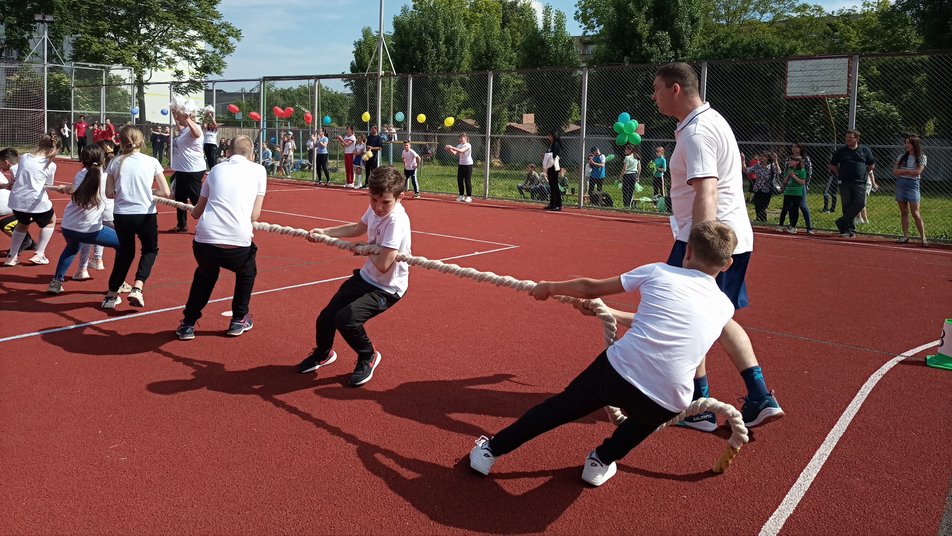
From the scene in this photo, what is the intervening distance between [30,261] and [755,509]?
384 inches

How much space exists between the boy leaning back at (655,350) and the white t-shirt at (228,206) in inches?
143

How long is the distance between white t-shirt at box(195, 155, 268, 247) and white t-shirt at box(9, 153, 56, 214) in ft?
13.2

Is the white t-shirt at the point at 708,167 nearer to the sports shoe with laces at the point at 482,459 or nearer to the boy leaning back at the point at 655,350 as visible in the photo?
the boy leaning back at the point at 655,350

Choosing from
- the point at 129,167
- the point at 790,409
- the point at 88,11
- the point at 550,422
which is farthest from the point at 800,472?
the point at 88,11

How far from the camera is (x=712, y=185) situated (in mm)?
4457

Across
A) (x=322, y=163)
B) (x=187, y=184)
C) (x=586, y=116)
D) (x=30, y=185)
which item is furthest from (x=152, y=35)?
(x=30, y=185)

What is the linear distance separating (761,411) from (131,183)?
631cm

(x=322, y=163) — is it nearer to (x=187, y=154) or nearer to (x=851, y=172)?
(x=187, y=154)

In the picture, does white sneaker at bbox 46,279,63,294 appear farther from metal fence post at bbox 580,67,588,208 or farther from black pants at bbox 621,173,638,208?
black pants at bbox 621,173,638,208

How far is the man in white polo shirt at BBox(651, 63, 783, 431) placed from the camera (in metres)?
4.52

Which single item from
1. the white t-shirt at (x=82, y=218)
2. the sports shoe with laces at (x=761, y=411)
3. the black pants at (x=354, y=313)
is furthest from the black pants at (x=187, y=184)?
the sports shoe with laces at (x=761, y=411)

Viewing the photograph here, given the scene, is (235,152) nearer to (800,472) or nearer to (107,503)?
(107,503)

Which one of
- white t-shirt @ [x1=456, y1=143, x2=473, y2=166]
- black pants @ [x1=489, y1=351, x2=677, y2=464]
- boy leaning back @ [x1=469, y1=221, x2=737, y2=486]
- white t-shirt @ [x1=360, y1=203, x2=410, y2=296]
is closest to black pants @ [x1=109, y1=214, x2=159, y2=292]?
white t-shirt @ [x1=360, y1=203, x2=410, y2=296]

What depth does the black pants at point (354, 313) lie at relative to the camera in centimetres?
542
